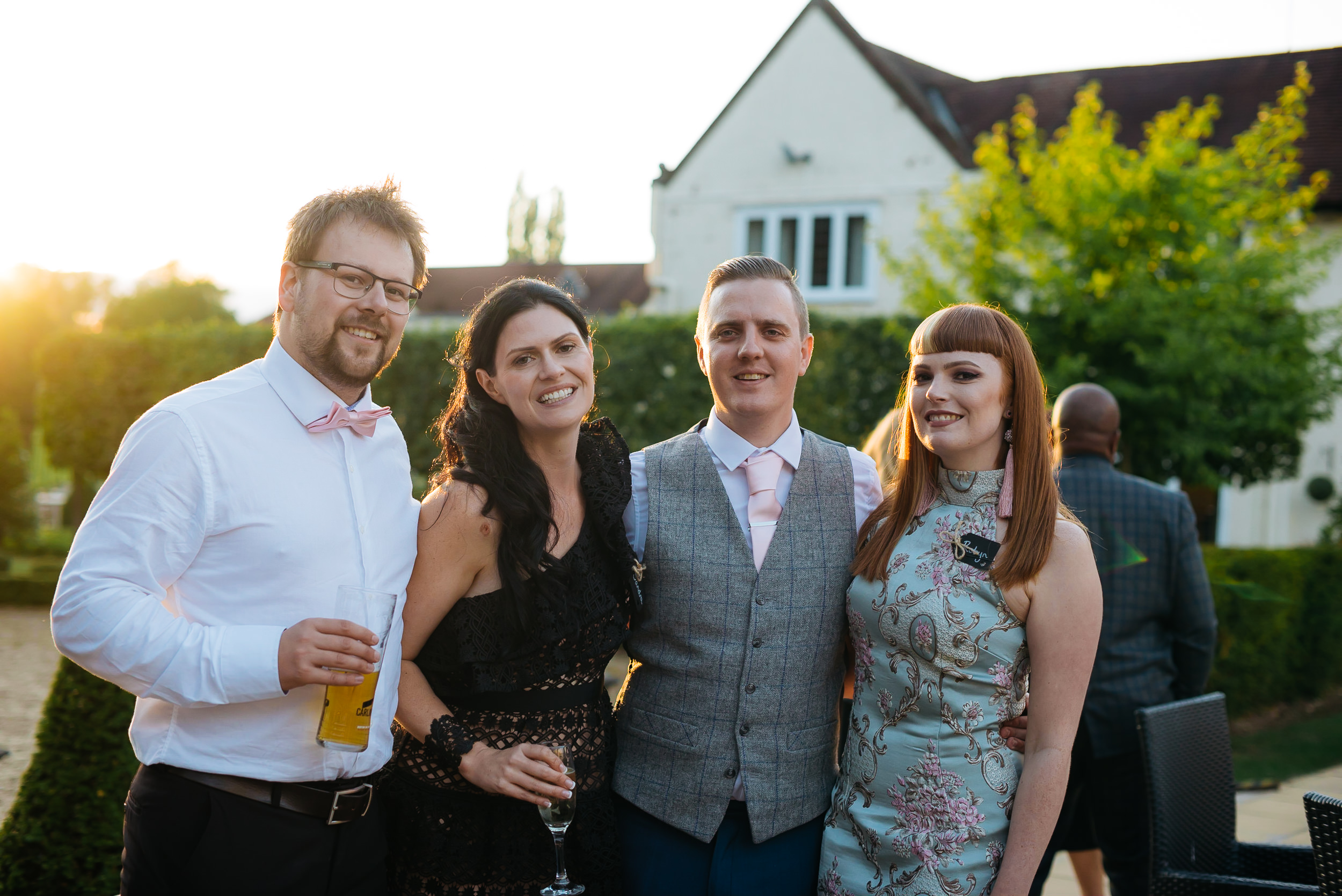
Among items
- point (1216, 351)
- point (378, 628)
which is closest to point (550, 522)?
point (378, 628)

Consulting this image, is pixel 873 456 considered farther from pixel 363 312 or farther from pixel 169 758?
pixel 169 758

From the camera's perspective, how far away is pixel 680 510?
8.71 feet

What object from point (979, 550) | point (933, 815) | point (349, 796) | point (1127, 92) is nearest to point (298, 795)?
point (349, 796)

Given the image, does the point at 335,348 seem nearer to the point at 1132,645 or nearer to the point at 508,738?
the point at 508,738

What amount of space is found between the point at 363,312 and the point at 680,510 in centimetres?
91

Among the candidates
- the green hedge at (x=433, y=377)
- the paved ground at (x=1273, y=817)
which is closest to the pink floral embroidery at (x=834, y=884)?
the paved ground at (x=1273, y=817)

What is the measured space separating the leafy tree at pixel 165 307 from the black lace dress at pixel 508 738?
38527mm

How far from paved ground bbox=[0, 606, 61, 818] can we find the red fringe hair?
4.24 metres

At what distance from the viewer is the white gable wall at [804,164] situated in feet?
55.9

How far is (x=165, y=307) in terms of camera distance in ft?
125

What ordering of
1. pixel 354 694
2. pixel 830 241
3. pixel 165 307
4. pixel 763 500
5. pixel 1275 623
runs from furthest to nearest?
pixel 165 307 < pixel 830 241 < pixel 1275 623 < pixel 763 500 < pixel 354 694

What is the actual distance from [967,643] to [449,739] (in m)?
1.20

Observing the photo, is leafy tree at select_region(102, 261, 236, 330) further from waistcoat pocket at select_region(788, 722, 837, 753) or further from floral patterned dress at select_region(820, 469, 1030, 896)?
floral patterned dress at select_region(820, 469, 1030, 896)

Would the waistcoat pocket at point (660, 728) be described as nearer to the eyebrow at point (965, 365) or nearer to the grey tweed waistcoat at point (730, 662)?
the grey tweed waistcoat at point (730, 662)
